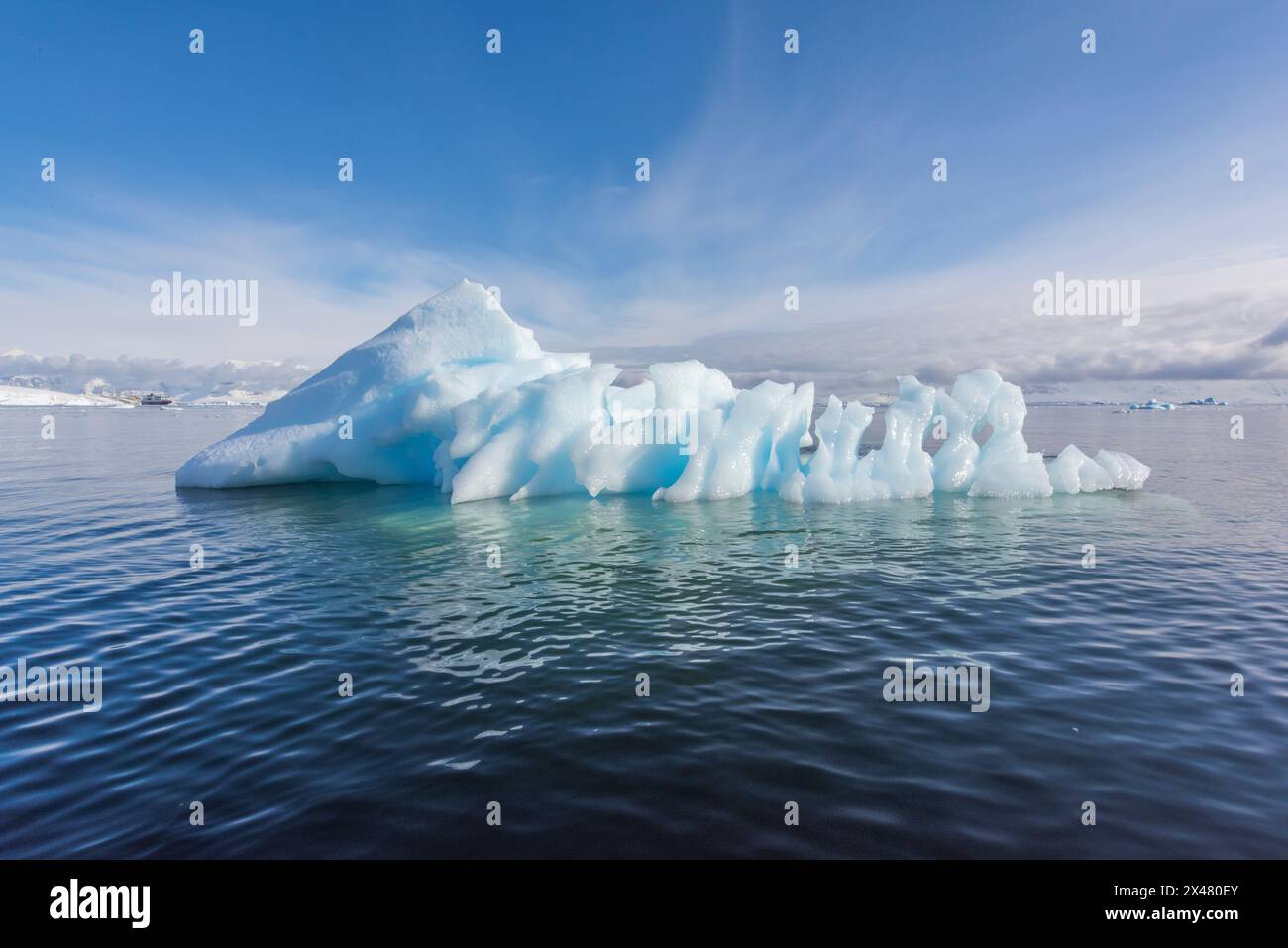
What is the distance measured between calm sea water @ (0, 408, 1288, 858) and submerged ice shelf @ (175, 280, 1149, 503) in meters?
6.30

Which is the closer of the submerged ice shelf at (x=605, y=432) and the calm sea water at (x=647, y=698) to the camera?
the calm sea water at (x=647, y=698)

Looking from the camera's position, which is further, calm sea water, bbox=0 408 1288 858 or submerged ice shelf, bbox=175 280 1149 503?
submerged ice shelf, bbox=175 280 1149 503

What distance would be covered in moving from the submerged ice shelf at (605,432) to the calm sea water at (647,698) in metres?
6.30

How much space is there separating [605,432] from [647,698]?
15.4 metres

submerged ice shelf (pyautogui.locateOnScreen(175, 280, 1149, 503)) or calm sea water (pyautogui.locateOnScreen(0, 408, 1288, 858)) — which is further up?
submerged ice shelf (pyautogui.locateOnScreen(175, 280, 1149, 503))

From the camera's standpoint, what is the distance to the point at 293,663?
8539mm

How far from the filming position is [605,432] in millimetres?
22297

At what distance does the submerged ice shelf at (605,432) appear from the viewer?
2225 cm

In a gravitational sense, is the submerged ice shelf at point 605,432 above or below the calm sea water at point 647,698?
above

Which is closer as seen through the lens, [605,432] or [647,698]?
[647,698]

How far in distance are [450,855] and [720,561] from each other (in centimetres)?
963

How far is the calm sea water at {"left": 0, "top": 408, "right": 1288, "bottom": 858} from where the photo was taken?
5113 millimetres

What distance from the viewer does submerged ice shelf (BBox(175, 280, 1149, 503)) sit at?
22250mm
